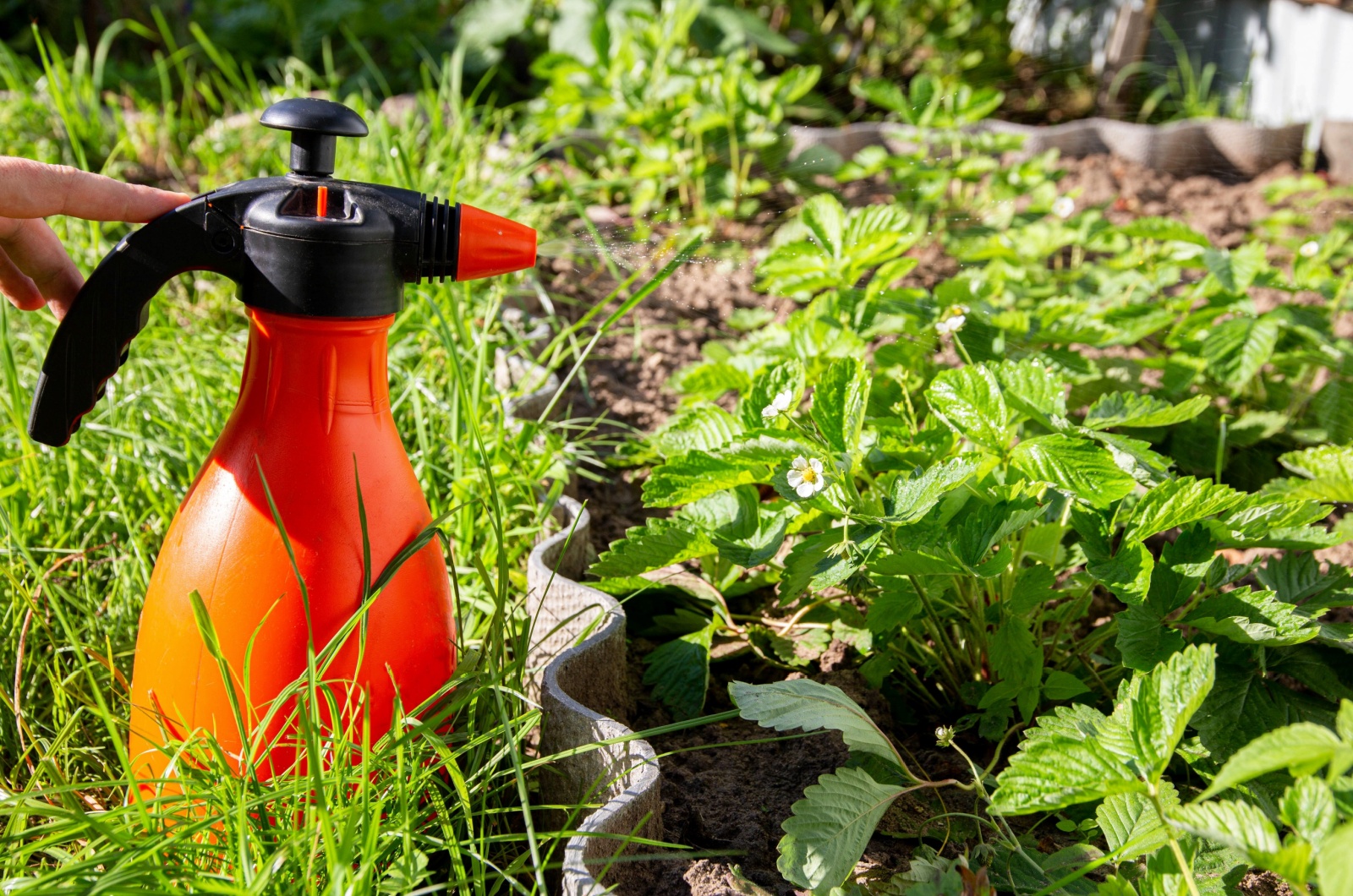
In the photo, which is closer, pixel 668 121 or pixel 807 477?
pixel 807 477

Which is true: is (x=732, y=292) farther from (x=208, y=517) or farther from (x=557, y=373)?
(x=208, y=517)

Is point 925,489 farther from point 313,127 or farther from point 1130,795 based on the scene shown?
point 313,127

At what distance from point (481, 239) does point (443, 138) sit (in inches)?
66.1

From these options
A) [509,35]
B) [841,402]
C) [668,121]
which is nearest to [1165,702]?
[841,402]

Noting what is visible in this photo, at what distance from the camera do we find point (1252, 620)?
3.26 ft

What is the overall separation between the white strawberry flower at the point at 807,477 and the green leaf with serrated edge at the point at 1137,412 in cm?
30

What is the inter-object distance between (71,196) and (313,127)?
0.83ft

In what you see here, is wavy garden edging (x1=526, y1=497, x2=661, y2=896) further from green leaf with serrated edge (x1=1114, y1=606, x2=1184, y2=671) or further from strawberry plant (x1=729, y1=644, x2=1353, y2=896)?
green leaf with serrated edge (x1=1114, y1=606, x2=1184, y2=671)

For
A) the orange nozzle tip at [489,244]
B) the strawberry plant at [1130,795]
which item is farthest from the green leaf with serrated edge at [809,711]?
the orange nozzle tip at [489,244]

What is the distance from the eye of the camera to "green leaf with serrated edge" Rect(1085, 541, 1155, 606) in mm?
978

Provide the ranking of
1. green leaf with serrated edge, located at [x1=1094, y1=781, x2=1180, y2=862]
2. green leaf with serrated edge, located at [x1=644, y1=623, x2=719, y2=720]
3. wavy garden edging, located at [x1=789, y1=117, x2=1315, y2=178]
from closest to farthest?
green leaf with serrated edge, located at [x1=1094, y1=781, x2=1180, y2=862], green leaf with serrated edge, located at [x1=644, y1=623, x2=719, y2=720], wavy garden edging, located at [x1=789, y1=117, x2=1315, y2=178]

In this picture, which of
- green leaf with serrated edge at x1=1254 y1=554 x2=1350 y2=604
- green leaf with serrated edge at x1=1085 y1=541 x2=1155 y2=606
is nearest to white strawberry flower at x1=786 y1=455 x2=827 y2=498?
green leaf with serrated edge at x1=1085 y1=541 x2=1155 y2=606

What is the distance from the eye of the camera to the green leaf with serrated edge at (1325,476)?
1.20 metres

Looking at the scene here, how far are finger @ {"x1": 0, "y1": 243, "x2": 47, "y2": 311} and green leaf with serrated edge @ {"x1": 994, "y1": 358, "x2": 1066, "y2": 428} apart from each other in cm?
98
